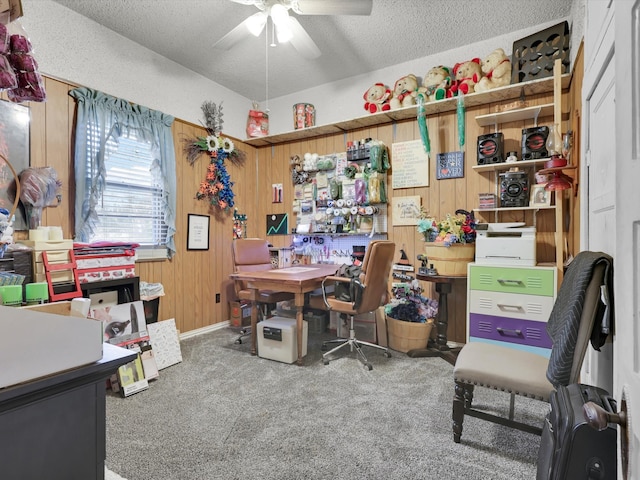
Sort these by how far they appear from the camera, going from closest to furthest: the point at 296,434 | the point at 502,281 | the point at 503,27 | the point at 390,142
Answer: the point at 296,434 → the point at 502,281 → the point at 503,27 → the point at 390,142

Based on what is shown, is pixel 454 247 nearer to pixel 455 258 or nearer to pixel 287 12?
pixel 455 258

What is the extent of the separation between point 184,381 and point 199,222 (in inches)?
72.5

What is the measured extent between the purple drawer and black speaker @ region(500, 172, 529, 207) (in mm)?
1015

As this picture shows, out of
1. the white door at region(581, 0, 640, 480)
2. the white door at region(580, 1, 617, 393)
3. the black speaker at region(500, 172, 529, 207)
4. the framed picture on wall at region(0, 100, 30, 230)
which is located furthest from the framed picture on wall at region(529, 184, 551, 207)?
the framed picture on wall at region(0, 100, 30, 230)

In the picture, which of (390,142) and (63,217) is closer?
(63,217)

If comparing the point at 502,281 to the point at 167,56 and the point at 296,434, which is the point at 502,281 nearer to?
the point at 296,434

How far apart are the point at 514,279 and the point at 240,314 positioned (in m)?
2.87

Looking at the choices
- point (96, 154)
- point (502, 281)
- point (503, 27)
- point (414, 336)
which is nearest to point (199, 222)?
point (96, 154)

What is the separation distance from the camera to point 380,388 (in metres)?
2.31

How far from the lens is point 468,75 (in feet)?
10.1

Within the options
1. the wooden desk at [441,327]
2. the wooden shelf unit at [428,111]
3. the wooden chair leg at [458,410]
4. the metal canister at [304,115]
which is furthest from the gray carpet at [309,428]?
the metal canister at [304,115]

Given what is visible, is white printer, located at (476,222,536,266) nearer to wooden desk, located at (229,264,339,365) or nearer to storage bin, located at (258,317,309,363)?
wooden desk, located at (229,264,339,365)

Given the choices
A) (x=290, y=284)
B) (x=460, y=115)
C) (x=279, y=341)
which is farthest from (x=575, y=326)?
(x=460, y=115)

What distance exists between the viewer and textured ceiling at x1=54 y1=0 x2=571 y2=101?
8.73ft
